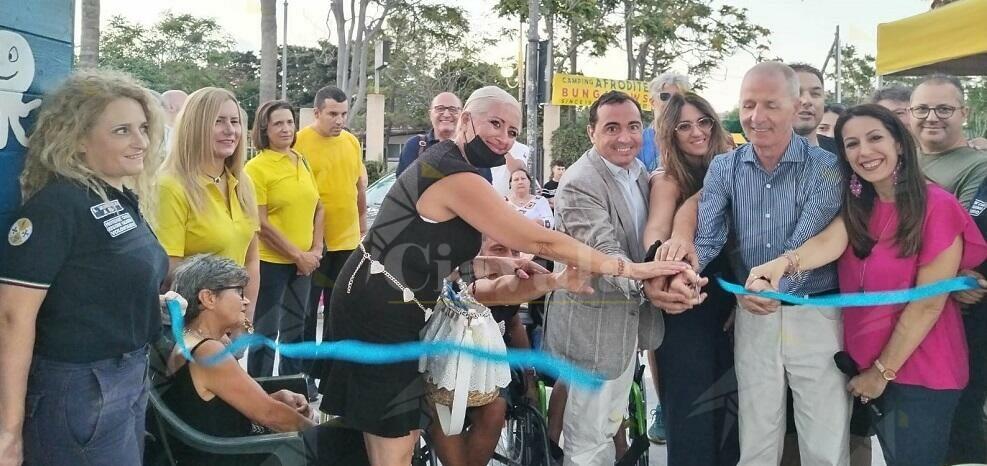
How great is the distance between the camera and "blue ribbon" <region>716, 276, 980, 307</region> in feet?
8.35

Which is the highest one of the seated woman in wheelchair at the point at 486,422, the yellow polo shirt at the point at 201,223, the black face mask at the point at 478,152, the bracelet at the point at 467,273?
the black face mask at the point at 478,152

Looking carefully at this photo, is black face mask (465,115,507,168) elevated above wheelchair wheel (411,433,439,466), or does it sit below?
above

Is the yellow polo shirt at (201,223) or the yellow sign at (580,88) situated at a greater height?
the yellow sign at (580,88)

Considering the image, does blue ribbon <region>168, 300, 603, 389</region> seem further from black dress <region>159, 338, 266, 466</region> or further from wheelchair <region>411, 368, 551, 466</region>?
wheelchair <region>411, 368, 551, 466</region>

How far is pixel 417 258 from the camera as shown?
2428mm

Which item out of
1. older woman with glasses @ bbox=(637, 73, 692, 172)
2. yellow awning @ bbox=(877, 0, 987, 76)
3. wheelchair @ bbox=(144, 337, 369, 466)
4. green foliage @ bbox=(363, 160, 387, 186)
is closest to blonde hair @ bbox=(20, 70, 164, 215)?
wheelchair @ bbox=(144, 337, 369, 466)

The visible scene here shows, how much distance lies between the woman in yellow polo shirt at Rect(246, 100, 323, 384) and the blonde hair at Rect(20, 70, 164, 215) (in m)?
2.15

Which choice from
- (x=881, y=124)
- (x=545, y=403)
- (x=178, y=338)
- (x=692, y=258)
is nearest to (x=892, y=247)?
(x=881, y=124)

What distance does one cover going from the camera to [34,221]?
5.91 feet

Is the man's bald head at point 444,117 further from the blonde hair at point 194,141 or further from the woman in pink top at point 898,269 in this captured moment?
the woman in pink top at point 898,269

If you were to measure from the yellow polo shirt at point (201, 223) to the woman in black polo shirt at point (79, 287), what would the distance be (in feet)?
3.46

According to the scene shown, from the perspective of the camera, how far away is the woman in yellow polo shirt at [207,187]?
312 centimetres

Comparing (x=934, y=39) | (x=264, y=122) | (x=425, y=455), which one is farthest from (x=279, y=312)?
(x=934, y=39)

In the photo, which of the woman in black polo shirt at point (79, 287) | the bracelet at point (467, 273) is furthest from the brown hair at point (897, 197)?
the woman in black polo shirt at point (79, 287)
